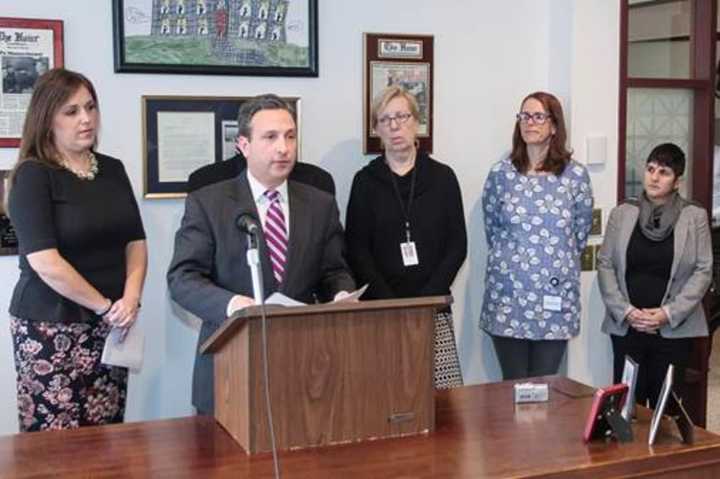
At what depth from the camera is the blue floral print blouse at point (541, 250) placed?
12.7 feet

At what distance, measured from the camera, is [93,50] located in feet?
11.9

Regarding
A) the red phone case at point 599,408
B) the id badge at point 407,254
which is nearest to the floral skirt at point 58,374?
the id badge at point 407,254

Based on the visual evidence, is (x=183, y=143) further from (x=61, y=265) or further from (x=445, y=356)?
(x=445, y=356)

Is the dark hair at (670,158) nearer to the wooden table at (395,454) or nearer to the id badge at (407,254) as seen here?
the id badge at (407,254)

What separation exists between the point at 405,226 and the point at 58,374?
4.65 ft

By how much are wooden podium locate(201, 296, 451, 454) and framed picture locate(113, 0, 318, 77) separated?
180cm

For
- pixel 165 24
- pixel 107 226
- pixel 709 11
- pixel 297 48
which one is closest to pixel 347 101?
pixel 297 48

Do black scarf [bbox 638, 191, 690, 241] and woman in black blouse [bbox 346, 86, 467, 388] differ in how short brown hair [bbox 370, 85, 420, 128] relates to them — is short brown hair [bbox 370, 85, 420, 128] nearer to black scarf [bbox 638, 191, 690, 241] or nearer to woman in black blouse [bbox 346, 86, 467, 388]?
woman in black blouse [bbox 346, 86, 467, 388]

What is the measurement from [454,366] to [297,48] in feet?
4.88

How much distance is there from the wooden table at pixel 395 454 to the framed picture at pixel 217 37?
6.01 ft

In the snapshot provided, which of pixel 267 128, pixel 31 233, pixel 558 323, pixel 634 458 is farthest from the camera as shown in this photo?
pixel 558 323

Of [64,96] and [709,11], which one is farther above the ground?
[709,11]

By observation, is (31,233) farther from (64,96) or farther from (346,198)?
(346,198)

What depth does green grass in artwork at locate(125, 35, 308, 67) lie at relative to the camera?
3666 mm
